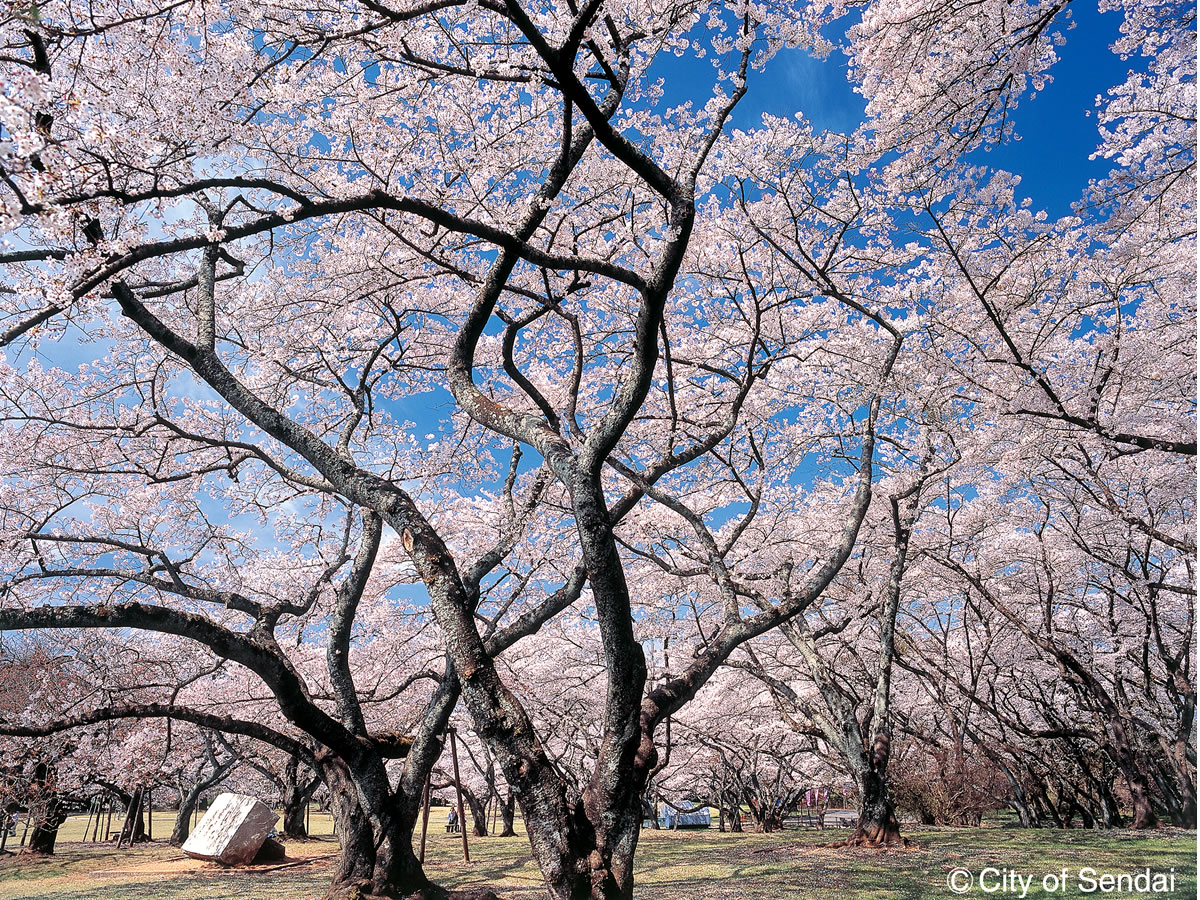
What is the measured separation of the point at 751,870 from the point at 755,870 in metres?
0.08

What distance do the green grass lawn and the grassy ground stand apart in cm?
2

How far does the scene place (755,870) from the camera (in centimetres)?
939

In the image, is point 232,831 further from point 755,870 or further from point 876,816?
point 876,816

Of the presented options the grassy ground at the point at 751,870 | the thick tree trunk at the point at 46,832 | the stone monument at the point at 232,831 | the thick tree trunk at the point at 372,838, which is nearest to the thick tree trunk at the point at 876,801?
the grassy ground at the point at 751,870

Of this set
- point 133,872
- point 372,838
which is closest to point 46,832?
point 133,872

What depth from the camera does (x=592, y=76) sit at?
13.1 feet

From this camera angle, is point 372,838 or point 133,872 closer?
point 372,838

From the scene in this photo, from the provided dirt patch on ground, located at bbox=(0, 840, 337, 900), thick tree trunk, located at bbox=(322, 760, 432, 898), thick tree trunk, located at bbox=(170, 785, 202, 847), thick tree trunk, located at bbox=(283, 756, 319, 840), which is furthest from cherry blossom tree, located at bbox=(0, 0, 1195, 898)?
thick tree trunk, located at bbox=(170, 785, 202, 847)

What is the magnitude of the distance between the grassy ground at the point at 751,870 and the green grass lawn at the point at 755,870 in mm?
18

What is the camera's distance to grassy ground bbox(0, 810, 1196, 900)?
7.18 m

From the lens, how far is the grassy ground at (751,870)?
23.6ft

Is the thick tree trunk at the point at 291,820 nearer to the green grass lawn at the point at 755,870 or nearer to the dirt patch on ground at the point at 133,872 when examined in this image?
the dirt patch on ground at the point at 133,872

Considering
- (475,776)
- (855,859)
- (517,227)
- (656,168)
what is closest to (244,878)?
(855,859)

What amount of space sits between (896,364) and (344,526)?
9.13 m
